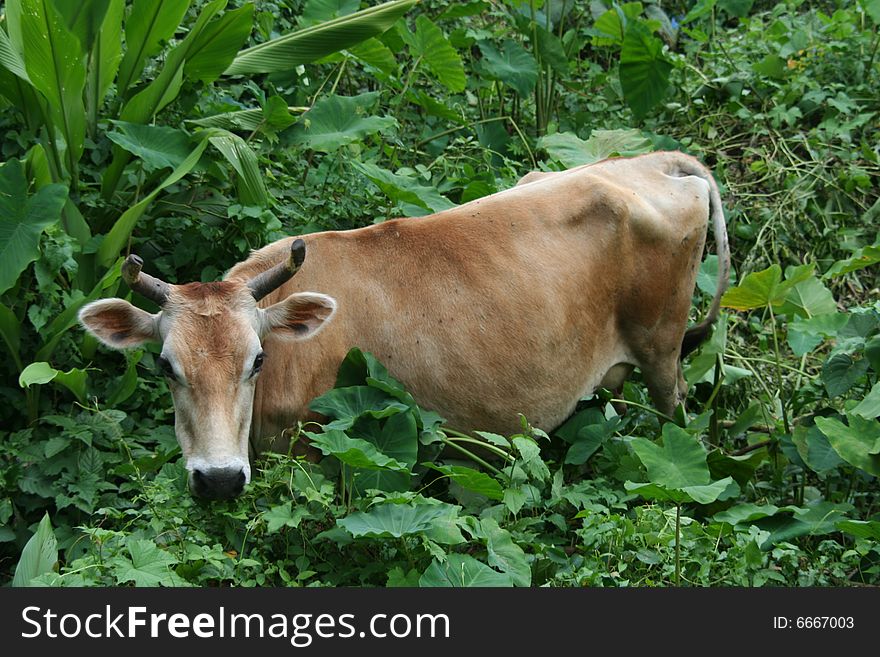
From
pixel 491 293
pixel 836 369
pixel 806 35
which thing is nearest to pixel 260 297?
pixel 491 293

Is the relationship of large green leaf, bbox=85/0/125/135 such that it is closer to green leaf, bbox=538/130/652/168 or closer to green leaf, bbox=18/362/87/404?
green leaf, bbox=18/362/87/404

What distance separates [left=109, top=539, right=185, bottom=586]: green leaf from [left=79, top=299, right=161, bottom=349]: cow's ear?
1270 mm

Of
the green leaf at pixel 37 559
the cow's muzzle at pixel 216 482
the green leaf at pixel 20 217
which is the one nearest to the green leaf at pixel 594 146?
the green leaf at pixel 20 217

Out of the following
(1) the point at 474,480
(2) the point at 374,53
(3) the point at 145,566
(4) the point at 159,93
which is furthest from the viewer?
(2) the point at 374,53

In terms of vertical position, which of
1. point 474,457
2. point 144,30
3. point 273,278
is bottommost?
point 474,457

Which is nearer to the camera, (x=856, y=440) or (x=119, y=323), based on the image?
(x=119, y=323)

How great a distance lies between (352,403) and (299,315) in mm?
487

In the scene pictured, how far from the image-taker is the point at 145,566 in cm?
387

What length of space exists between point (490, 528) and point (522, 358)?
152cm

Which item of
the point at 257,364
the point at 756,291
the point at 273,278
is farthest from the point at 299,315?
the point at 756,291

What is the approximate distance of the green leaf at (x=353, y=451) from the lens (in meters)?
4.19

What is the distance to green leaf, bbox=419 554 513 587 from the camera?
4012 mm

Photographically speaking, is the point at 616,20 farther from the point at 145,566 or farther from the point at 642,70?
the point at 145,566

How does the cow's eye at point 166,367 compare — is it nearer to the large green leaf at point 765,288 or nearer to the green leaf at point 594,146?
the large green leaf at point 765,288
